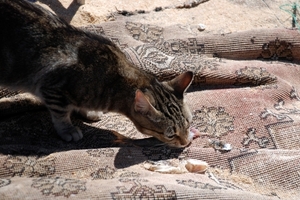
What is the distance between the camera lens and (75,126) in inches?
159

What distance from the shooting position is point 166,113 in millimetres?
3762

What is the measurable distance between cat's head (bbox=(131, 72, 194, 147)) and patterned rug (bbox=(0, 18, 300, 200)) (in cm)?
10

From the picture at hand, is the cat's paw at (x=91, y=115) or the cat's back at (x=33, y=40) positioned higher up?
the cat's back at (x=33, y=40)

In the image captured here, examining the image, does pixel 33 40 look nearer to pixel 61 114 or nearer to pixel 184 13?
pixel 61 114

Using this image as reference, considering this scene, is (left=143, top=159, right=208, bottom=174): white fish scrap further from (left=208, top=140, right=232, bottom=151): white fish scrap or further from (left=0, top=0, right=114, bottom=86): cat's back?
(left=0, top=0, right=114, bottom=86): cat's back

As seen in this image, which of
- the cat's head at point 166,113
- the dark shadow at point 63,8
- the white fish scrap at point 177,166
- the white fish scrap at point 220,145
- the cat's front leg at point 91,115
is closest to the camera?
the white fish scrap at point 177,166

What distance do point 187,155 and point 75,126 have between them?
91 cm

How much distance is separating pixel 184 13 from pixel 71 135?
9.40 feet

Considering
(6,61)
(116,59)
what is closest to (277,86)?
(116,59)

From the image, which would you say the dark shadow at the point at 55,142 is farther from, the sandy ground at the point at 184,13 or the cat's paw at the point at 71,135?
the sandy ground at the point at 184,13

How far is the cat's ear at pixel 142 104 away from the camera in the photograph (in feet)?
11.8

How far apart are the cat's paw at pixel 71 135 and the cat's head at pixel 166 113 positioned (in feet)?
1.47

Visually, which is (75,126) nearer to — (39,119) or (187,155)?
(39,119)

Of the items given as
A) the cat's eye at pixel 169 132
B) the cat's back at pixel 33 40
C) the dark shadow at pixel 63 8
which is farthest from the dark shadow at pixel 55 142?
the dark shadow at pixel 63 8
